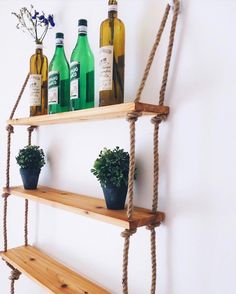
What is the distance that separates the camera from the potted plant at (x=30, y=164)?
3.73 ft

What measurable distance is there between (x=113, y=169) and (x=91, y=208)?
13 cm

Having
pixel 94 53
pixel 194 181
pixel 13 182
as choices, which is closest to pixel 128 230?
pixel 194 181

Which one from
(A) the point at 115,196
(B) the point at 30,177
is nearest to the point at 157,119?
(A) the point at 115,196

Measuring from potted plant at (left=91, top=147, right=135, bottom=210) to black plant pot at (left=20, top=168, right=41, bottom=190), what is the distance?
0.45m

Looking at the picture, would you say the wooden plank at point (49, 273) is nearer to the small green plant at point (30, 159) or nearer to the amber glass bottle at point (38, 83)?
the small green plant at point (30, 159)

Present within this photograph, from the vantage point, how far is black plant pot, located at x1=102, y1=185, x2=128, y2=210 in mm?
765

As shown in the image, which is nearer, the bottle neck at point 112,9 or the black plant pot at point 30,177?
the bottle neck at point 112,9

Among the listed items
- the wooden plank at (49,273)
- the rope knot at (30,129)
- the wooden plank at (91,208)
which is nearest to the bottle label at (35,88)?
the rope knot at (30,129)

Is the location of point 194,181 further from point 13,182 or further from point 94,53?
point 13,182

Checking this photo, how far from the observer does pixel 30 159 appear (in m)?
1.13

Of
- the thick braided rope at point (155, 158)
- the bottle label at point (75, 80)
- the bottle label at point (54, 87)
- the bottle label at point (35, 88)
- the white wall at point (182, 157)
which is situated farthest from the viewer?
the bottle label at point (35, 88)

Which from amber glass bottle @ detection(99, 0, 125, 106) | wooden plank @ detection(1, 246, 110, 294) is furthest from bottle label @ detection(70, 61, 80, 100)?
wooden plank @ detection(1, 246, 110, 294)

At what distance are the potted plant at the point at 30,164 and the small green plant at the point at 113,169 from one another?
0.45 meters

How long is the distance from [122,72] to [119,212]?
364mm
